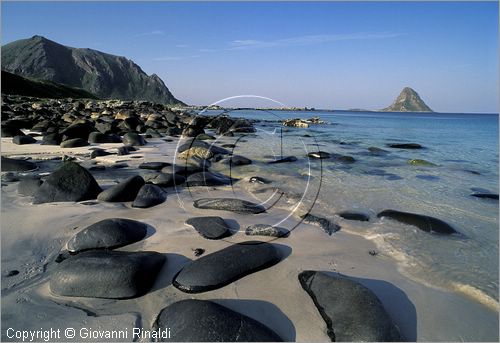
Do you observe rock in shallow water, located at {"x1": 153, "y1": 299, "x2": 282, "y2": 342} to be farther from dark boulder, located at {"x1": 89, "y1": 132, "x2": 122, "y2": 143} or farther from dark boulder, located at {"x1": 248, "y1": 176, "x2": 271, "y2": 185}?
dark boulder, located at {"x1": 89, "y1": 132, "x2": 122, "y2": 143}

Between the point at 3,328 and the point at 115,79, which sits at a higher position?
the point at 115,79

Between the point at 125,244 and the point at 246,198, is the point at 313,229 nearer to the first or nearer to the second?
the point at 246,198

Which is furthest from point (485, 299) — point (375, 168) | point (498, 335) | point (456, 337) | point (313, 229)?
point (375, 168)

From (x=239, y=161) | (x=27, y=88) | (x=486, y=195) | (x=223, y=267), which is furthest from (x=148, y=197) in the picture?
(x=27, y=88)

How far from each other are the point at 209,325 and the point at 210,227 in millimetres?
2039

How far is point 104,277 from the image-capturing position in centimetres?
301

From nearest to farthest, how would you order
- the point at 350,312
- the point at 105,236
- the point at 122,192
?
the point at 350,312 → the point at 105,236 → the point at 122,192

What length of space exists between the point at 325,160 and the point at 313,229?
7277 millimetres

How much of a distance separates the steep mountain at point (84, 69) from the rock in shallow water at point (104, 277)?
118m

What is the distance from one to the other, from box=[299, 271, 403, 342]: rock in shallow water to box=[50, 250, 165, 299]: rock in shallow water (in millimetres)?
1626

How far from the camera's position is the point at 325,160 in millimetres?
11750

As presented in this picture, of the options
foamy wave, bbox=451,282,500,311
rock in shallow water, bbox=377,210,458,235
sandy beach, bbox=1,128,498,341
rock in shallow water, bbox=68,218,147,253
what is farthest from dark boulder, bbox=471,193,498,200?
rock in shallow water, bbox=68,218,147,253

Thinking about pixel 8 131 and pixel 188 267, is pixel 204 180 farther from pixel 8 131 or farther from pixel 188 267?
pixel 8 131

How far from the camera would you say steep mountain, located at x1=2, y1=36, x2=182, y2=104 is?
10856cm
